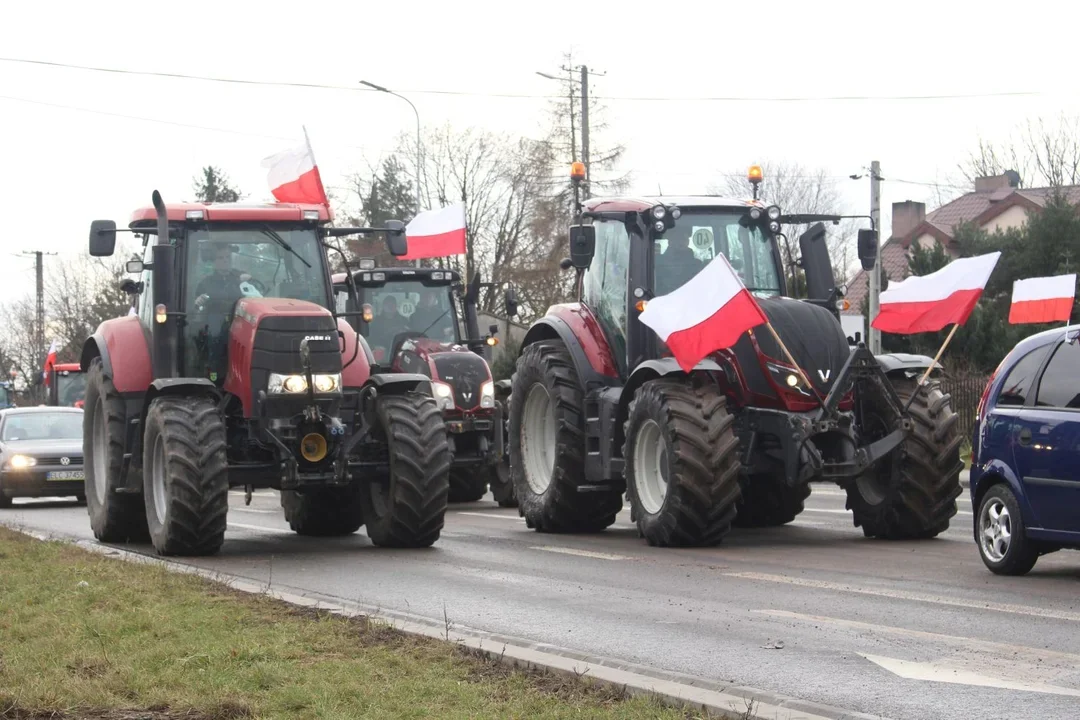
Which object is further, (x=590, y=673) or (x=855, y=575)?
(x=855, y=575)

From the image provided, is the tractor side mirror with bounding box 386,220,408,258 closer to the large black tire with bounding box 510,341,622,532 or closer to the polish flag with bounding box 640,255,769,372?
the large black tire with bounding box 510,341,622,532

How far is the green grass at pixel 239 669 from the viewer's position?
6918 mm

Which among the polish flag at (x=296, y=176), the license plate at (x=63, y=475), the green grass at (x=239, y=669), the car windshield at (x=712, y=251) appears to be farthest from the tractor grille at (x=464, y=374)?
the green grass at (x=239, y=669)

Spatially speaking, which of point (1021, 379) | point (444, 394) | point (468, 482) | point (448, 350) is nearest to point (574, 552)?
point (1021, 379)

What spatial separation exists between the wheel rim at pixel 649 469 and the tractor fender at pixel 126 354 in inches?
178

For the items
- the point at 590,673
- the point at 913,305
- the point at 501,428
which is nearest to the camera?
the point at 590,673

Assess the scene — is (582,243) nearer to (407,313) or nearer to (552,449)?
(552,449)

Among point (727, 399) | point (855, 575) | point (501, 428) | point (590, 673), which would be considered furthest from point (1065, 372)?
point (501, 428)

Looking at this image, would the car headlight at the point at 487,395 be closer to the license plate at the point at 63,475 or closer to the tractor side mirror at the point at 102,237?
the tractor side mirror at the point at 102,237

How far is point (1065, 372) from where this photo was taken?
11414 millimetres

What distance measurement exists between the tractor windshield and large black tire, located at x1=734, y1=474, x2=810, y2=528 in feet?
14.6

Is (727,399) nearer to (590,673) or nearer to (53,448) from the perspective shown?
(590,673)

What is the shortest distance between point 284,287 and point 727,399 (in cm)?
420

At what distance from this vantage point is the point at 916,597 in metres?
10.4
